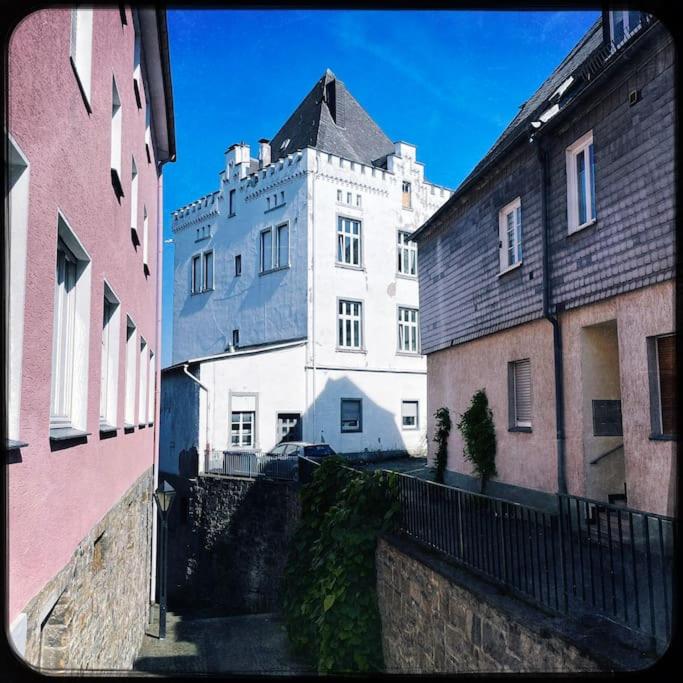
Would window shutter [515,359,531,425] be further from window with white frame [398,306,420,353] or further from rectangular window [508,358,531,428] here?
window with white frame [398,306,420,353]

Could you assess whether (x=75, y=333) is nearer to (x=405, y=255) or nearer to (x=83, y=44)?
(x=83, y=44)

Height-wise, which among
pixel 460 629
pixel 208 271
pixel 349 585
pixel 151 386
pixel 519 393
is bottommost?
pixel 349 585

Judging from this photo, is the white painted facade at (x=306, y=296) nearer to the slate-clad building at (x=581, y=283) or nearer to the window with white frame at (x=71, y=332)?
the slate-clad building at (x=581, y=283)

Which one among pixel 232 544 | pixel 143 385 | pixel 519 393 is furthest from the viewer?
pixel 232 544

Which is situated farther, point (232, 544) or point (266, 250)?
point (266, 250)

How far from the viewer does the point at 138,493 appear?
10.5 m

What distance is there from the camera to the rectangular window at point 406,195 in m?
24.7

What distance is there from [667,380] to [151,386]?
9.80m

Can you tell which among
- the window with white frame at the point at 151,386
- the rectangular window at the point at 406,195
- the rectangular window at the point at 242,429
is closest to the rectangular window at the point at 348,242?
the rectangular window at the point at 406,195

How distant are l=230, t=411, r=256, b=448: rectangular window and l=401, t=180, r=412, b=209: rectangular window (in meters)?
10.1

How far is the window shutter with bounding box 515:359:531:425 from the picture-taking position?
10266 millimetres

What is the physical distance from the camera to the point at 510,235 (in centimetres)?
1104

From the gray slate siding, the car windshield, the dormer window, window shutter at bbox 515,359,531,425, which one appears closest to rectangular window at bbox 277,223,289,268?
the car windshield

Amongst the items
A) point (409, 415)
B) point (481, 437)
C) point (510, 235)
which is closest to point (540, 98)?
point (510, 235)
